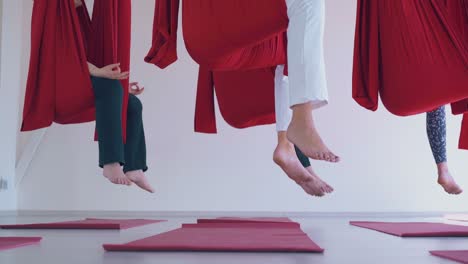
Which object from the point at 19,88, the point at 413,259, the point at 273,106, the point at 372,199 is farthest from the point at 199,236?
the point at 19,88

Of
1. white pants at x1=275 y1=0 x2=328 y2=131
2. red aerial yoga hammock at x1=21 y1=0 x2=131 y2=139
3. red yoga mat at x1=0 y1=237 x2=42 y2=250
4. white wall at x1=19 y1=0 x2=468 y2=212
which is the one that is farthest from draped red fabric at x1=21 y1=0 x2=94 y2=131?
white wall at x1=19 y1=0 x2=468 y2=212

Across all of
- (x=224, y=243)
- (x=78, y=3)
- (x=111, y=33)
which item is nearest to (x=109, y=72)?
(x=111, y=33)

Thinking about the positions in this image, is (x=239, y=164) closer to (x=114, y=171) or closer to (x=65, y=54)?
(x=114, y=171)

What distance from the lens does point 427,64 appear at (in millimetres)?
2061

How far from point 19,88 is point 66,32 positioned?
2.22 meters

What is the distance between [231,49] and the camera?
1942 mm

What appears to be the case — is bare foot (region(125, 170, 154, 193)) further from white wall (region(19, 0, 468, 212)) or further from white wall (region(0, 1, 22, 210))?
white wall (region(0, 1, 22, 210))

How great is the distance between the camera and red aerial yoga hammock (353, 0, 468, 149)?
204 centimetres

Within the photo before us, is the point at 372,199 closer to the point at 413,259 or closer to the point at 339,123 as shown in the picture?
the point at 339,123

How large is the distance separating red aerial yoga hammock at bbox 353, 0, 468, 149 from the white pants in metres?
0.46

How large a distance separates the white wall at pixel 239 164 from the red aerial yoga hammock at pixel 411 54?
1.99 meters

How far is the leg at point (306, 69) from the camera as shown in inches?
68.0

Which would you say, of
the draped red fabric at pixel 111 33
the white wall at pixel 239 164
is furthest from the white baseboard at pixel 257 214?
the draped red fabric at pixel 111 33

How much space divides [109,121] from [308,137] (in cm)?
94
